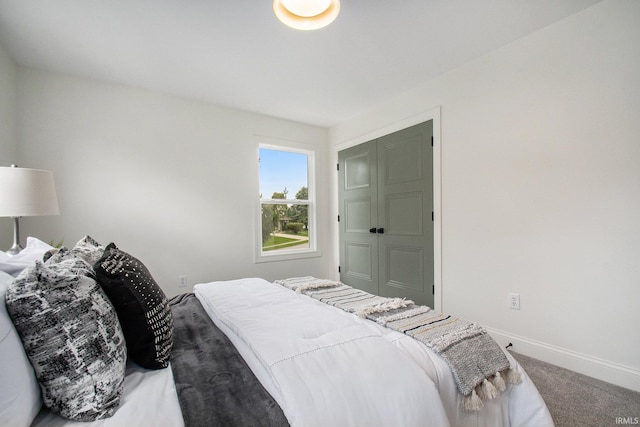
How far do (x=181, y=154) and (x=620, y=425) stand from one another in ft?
12.9

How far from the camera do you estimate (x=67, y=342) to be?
750 mm

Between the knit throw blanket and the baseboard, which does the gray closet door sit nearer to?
the baseboard

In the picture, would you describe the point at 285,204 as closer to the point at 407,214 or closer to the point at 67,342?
the point at 407,214

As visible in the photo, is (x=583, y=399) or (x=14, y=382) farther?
(x=583, y=399)

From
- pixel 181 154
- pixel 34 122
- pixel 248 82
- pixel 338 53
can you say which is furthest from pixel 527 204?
pixel 34 122

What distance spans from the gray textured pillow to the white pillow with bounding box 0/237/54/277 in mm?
203

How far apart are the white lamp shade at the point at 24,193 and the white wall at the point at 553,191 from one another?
10.1ft

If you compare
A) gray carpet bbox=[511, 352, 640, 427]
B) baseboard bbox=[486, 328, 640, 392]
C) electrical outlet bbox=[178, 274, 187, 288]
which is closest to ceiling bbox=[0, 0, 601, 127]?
electrical outlet bbox=[178, 274, 187, 288]

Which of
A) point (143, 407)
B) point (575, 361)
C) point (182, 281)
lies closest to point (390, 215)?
point (575, 361)

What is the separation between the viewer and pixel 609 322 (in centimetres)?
184

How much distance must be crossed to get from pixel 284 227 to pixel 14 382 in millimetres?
3333

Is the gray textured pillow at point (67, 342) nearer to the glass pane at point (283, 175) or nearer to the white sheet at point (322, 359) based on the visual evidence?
the white sheet at point (322, 359)

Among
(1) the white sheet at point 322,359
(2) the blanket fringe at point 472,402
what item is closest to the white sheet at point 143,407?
(1) the white sheet at point 322,359

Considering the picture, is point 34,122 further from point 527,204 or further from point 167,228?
point 527,204
